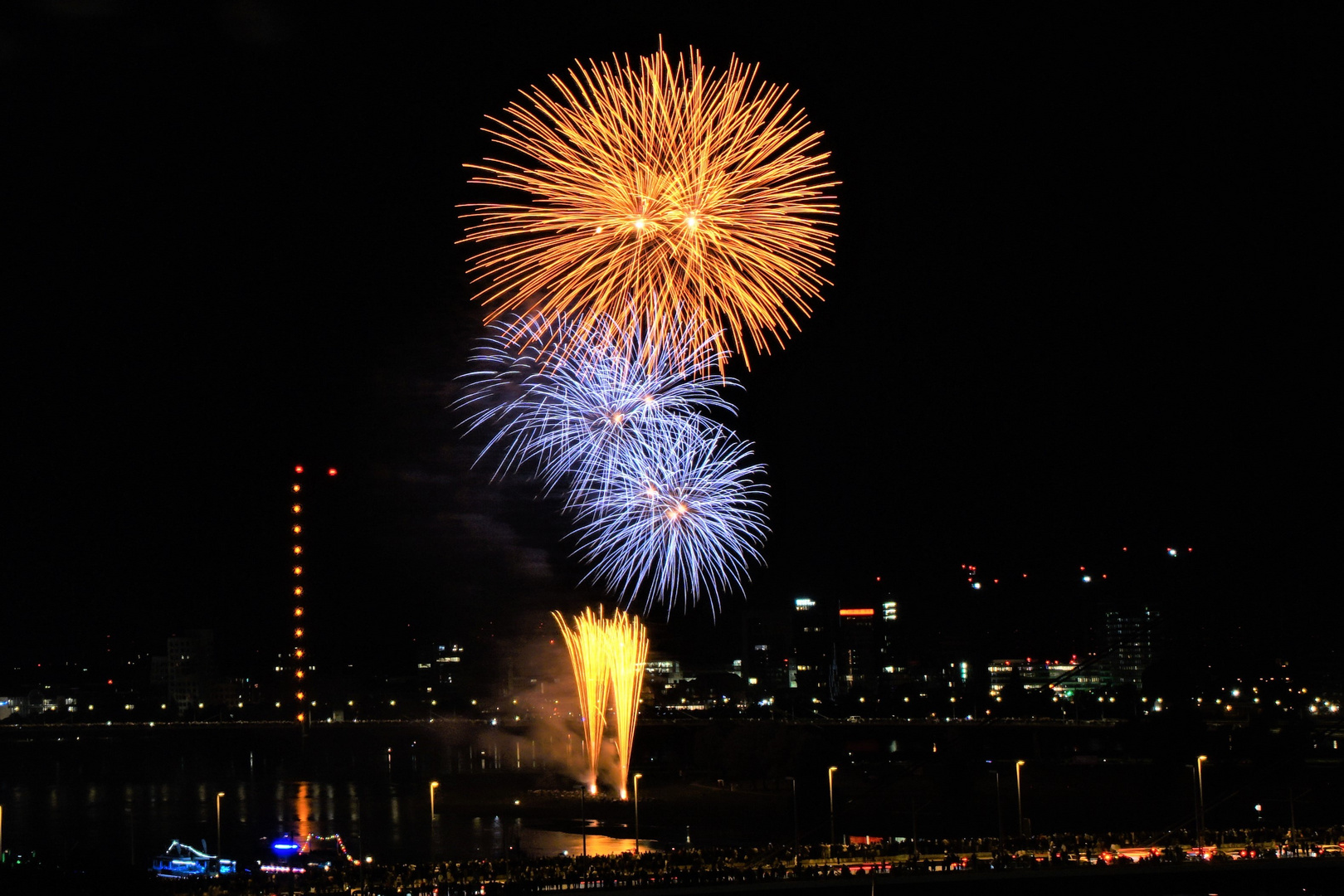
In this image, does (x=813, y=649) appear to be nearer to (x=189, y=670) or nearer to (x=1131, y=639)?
(x=1131, y=639)

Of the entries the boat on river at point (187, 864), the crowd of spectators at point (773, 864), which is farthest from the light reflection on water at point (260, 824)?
the crowd of spectators at point (773, 864)

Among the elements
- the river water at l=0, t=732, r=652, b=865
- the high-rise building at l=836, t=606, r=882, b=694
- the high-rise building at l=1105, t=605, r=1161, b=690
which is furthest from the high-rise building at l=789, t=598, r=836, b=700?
the river water at l=0, t=732, r=652, b=865

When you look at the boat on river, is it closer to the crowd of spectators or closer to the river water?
the river water

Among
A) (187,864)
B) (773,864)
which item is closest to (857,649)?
(187,864)

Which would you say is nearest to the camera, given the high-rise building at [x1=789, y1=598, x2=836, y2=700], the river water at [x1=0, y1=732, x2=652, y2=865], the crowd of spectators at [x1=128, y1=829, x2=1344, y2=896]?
the crowd of spectators at [x1=128, y1=829, x2=1344, y2=896]

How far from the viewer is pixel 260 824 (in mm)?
44406

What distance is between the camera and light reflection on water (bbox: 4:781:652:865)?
118 feet

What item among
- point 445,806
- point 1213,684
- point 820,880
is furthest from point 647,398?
point 1213,684

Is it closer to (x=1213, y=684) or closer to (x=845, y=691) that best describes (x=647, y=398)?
(x=1213, y=684)

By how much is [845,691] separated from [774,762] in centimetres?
8168

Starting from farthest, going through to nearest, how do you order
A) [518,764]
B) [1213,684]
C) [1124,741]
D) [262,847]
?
[1213,684] < [518,764] < [1124,741] < [262,847]

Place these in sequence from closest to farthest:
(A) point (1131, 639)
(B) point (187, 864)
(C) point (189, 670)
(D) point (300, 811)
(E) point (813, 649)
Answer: (B) point (187, 864) < (D) point (300, 811) < (A) point (1131, 639) < (C) point (189, 670) < (E) point (813, 649)

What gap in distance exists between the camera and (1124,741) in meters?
59.0

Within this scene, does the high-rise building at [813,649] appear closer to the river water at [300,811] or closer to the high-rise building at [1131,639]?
the high-rise building at [1131,639]
